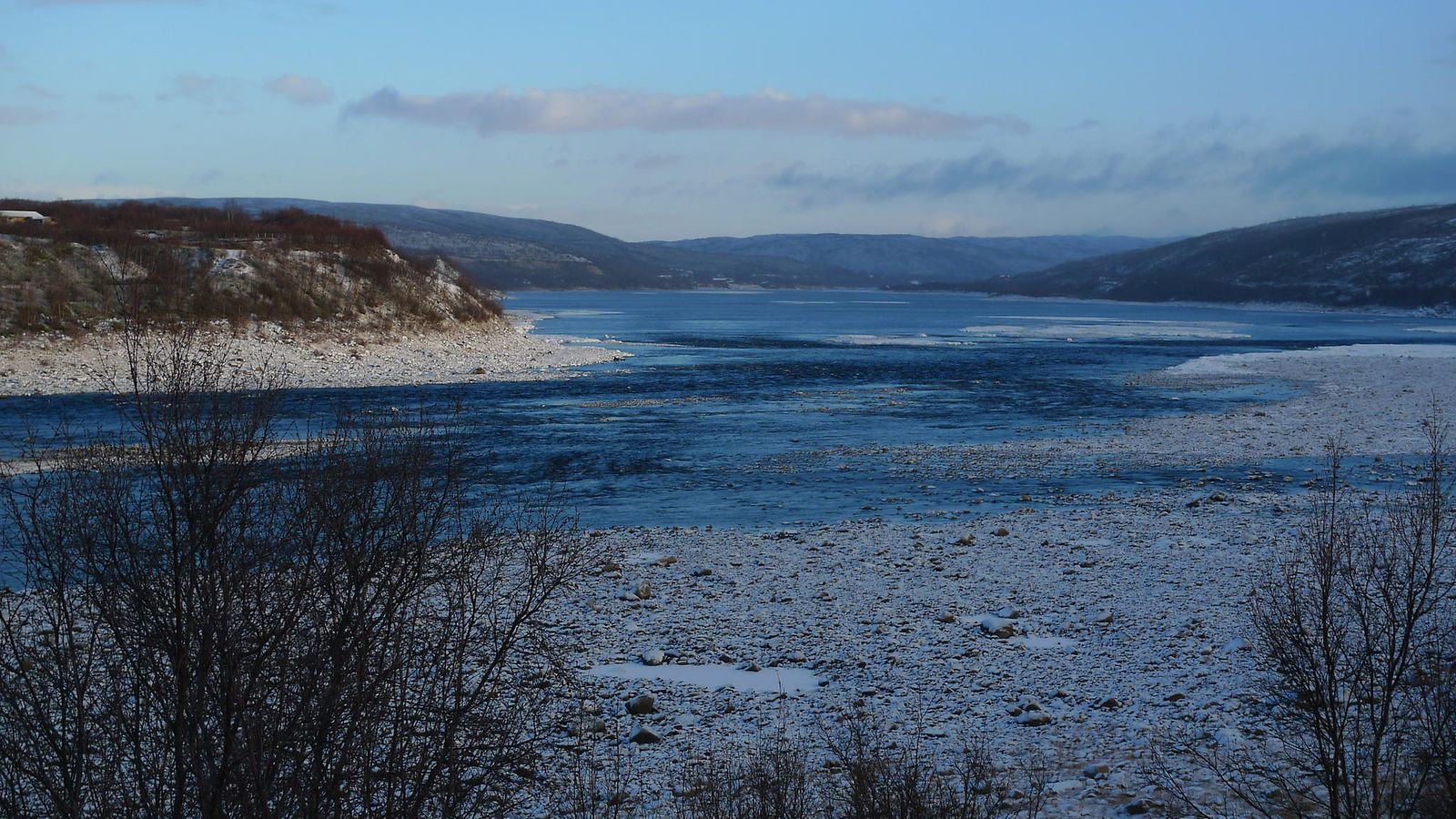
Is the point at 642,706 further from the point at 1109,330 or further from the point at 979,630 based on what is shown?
the point at 1109,330

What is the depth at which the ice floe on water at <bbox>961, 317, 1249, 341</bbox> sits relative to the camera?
79.3m

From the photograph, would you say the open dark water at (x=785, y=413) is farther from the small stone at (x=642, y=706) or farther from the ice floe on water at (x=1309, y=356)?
Result: the small stone at (x=642, y=706)

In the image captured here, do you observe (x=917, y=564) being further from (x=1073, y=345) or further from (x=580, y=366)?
(x=1073, y=345)

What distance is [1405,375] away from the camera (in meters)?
42.6

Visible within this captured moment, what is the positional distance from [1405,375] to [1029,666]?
38629 mm

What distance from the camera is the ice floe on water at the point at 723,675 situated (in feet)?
36.2

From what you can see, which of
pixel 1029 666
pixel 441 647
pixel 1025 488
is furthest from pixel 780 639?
pixel 1025 488

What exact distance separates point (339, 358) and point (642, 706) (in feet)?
127

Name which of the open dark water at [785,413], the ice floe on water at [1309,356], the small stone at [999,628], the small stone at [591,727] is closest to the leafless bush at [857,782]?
the small stone at [591,727]

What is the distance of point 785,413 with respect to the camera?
33.8m

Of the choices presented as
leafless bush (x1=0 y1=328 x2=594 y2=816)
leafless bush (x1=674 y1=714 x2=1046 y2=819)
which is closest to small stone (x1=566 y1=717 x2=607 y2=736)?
leafless bush (x1=674 y1=714 x2=1046 y2=819)

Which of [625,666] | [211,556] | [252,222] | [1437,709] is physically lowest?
[625,666]

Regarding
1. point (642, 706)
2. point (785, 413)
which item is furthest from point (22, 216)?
point (642, 706)

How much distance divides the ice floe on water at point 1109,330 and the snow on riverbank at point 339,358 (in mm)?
37302
